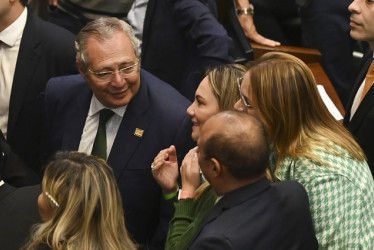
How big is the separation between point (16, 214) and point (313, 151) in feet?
4.02

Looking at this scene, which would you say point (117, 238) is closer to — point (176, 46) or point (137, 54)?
point (137, 54)

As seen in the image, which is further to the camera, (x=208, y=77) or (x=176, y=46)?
(x=176, y=46)

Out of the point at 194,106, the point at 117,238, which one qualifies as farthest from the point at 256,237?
the point at 194,106

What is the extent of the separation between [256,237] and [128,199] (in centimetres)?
121

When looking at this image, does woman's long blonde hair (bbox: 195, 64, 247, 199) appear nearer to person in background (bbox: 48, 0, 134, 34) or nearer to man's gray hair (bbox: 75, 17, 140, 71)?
man's gray hair (bbox: 75, 17, 140, 71)

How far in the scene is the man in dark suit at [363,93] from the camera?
399 centimetres

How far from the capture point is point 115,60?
3.88m

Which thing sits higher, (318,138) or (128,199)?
(318,138)

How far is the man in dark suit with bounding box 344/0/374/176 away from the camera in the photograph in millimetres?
3994

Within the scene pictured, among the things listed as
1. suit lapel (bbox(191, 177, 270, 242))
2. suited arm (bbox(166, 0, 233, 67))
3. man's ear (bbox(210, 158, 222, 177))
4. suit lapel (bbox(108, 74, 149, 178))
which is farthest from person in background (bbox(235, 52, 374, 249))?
suited arm (bbox(166, 0, 233, 67))

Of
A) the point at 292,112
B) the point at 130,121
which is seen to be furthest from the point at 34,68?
the point at 292,112

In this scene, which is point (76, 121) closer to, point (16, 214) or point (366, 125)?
point (16, 214)

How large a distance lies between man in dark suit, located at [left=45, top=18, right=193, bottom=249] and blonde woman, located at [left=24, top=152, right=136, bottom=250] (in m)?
0.74

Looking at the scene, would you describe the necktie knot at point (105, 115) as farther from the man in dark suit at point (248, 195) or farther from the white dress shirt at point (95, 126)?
the man in dark suit at point (248, 195)
